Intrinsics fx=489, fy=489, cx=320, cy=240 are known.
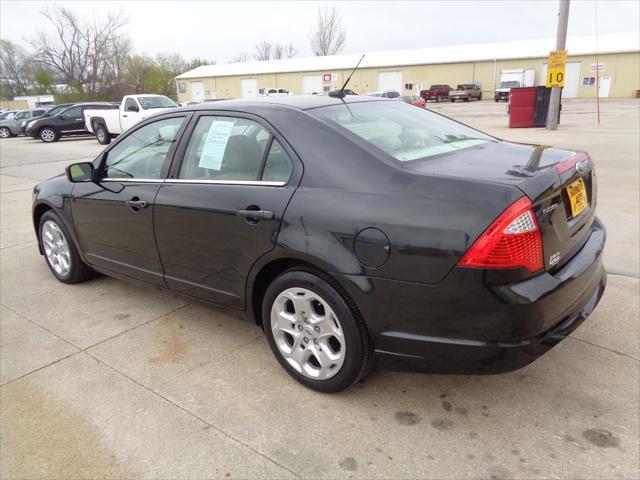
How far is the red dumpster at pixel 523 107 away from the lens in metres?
16.5

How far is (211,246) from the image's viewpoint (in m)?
2.97

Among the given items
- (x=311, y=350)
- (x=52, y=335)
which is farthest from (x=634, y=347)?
(x=52, y=335)

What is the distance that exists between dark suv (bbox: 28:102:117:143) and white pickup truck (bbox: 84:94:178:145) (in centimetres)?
303

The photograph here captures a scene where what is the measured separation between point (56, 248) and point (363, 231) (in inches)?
135

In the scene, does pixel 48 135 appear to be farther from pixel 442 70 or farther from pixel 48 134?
pixel 442 70

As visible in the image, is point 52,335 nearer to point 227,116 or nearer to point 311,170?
point 227,116

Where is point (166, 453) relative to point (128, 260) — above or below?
below

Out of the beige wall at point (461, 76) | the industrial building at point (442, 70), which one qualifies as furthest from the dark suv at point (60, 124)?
the beige wall at point (461, 76)

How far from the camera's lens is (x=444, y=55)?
178 feet

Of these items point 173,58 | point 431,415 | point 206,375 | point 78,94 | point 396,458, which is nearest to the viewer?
point 396,458

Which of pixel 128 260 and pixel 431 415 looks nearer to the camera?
pixel 431 415

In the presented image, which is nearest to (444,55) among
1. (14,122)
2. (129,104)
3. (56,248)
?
(14,122)

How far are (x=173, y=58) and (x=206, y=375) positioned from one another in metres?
77.8

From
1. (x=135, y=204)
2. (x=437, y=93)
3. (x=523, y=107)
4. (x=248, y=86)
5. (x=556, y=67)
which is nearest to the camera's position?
(x=135, y=204)
